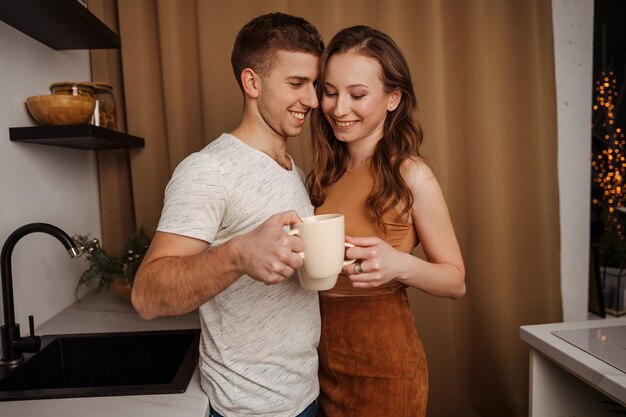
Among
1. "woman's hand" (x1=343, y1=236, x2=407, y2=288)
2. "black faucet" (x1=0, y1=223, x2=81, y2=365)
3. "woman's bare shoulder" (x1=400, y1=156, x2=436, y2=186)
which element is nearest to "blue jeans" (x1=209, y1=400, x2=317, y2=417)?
"woman's hand" (x1=343, y1=236, x2=407, y2=288)

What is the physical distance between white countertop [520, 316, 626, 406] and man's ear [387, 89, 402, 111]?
0.80 meters

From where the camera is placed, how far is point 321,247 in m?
0.76

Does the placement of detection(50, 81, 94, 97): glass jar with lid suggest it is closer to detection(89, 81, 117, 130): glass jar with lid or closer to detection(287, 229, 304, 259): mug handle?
detection(89, 81, 117, 130): glass jar with lid

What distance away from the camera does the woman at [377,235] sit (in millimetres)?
1167

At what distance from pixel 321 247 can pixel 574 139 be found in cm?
177

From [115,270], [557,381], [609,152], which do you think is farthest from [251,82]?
[609,152]

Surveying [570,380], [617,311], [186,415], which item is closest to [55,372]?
[186,415]

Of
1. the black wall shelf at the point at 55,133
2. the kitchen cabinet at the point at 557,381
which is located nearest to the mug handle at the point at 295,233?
the black wall shelf at the point at 55,133

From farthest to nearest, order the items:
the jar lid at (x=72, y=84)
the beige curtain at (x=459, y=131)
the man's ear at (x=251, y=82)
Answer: the beige curtain at (x=459, y=131) < the jar lid at (x=72, y=84) < the man's ear at (x=251, y=82)

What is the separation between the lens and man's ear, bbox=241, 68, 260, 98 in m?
A: 1.11

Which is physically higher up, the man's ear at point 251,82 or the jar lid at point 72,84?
the jar lid at point 72,84

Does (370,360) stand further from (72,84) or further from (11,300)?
(72,84)

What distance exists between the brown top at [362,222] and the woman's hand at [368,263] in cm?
27

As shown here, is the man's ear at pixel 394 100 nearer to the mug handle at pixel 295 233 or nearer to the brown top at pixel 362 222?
the brown top at pixel 362 222
